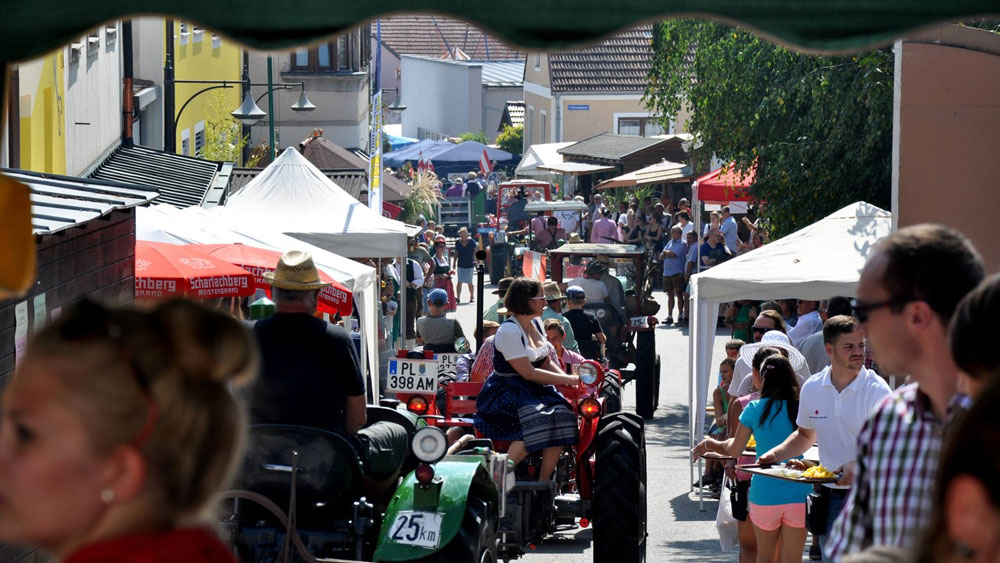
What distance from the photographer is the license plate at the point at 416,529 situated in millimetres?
6215

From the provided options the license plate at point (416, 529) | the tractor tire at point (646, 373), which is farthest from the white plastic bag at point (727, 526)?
the tractor tire at point (646, 373)

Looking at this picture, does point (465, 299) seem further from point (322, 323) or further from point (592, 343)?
point (322, 323)

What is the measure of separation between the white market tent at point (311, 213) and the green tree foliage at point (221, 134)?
1032cm

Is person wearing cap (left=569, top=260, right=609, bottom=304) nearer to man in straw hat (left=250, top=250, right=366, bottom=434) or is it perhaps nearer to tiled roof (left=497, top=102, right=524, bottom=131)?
man in straw hat (left=250, top=250, right=366, bottom=434)

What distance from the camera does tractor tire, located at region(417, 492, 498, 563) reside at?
21.1 ft

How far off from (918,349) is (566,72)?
4983 cm

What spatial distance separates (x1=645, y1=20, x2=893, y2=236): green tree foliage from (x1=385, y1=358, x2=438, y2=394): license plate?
713cm

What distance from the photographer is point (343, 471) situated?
5727 millimetres

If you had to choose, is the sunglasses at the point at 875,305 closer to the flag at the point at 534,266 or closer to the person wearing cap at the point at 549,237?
the flag at the point at 534,266

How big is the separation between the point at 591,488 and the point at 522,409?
1118 millimetres

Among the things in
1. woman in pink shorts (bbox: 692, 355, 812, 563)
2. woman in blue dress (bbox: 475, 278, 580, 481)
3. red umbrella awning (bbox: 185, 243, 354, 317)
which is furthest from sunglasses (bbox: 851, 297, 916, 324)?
red umbrella awning (bbox: 185, 243, 354, 317)

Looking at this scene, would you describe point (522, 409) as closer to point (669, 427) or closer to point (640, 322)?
point (669, 427)

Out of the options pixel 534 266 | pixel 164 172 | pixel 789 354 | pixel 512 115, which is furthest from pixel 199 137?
pixel 512 115

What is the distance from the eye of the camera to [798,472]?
6688mm
